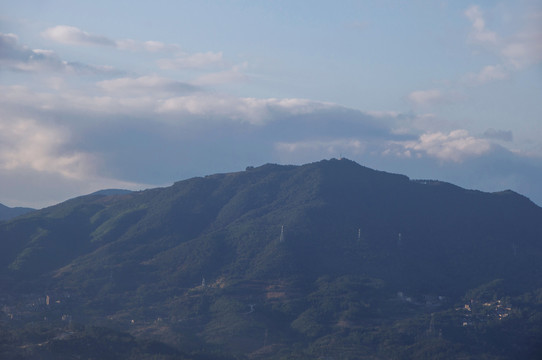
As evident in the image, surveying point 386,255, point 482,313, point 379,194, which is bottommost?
point 482,313

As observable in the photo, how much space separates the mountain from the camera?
12262cm

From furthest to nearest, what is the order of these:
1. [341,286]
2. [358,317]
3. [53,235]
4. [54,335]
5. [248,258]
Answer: [53,235] → [248,258] → [341,286] → [358,317] → [54,335]

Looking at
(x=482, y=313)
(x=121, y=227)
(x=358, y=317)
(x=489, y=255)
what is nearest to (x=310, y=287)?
(x=358, y=317)

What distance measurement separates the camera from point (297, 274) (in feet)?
500

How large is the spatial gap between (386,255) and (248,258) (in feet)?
97.8

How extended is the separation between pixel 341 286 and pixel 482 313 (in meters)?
26.9

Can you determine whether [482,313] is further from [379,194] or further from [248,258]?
[379,194]

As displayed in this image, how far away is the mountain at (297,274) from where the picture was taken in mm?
122625

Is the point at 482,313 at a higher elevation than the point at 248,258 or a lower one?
lower

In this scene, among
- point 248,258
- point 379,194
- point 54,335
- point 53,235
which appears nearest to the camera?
point 54,335

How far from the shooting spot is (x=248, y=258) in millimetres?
164000

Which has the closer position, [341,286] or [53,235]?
[341,286]

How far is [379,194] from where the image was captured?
19725cm

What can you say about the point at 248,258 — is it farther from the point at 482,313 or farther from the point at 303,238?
the point at 482,313
